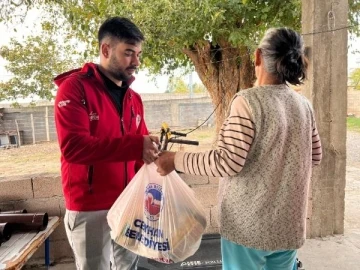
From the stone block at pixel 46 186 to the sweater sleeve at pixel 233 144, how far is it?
1.69m

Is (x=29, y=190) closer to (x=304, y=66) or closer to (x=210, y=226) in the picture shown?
(x=210, y=226)

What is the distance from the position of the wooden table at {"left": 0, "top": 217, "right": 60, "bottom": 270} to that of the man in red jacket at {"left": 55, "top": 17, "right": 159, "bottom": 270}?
18.3 inches

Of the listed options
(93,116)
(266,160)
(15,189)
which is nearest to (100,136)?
(93,116)

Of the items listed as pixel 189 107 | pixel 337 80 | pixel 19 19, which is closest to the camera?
pixel 337 80

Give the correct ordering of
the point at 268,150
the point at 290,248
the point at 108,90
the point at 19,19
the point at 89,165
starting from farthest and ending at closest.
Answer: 1. the point at 19,19
2. the point at 108,90
3. the point at 89,165
4. the point at 290,248
5. the point at 268,150

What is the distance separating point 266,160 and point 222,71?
472 cm

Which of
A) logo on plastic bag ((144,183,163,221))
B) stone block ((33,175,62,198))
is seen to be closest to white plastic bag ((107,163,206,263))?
logo on plastic bag ((144,183,163,221))

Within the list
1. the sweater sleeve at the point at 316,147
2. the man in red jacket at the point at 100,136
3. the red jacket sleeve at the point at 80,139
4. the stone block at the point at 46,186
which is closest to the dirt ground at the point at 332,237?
the stone block at the point at 46,186

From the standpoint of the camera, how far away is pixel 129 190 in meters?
1.50

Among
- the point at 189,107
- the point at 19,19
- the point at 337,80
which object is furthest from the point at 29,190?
the point at 189,107

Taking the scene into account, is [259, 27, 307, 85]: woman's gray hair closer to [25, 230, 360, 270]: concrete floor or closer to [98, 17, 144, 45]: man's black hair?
[98, 17, 144, 45]: man's black hair

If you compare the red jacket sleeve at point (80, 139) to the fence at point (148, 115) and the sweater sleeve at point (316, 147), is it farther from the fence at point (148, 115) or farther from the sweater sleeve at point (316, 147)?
the fence at point (148, 115)

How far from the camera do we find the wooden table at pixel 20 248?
1780mm

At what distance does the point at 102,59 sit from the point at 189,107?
5620 millimetres
